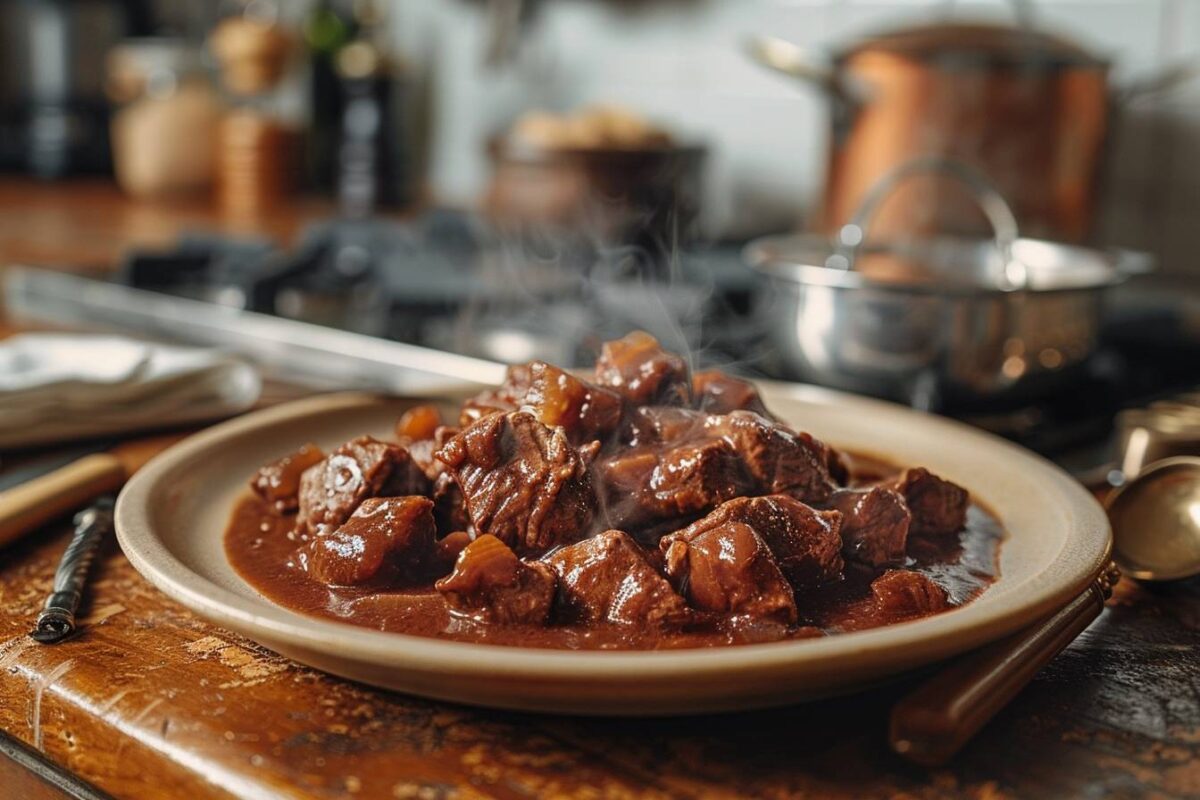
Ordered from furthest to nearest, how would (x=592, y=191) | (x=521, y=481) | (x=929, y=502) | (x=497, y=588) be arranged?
(x=592, y=191) < (x=929, y=502) < (x=521, y=481) < (x=497, y=588)

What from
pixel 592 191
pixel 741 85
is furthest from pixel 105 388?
pixel 741 85

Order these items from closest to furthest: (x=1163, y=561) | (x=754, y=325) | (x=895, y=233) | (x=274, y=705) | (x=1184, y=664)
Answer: (x=274, y=705)
(x=1184, y=664)
(x=1163, y=561)
(x=754, y=325)
(x=895, y=233)

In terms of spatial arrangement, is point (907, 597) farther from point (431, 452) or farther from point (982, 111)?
point (982, 111)

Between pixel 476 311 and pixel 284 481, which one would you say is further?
pixel 476 311

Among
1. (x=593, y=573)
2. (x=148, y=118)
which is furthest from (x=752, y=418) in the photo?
(x=148, y=118)

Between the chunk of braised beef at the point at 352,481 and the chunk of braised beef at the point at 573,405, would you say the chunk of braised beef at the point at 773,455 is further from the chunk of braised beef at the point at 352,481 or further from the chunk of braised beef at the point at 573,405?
the chunk of braised beef at the point at 352,481

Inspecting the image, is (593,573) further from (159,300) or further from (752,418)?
(159,300)

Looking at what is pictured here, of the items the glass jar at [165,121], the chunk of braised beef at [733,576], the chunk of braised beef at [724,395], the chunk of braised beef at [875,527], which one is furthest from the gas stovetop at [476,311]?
the glass jar at [165,121]

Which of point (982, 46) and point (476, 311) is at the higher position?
point (982, 46)
